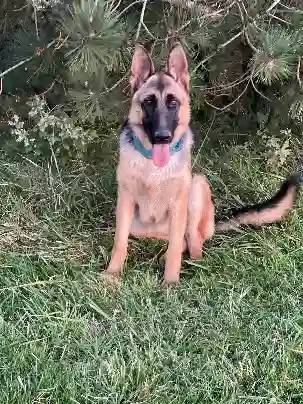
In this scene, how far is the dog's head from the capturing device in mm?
3492

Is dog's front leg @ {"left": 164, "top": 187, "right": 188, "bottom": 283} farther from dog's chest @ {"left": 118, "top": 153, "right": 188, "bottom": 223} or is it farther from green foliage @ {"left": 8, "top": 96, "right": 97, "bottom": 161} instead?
green foliage @ {"left": 8, "top": 96, "right": 97, "bottom": 161}

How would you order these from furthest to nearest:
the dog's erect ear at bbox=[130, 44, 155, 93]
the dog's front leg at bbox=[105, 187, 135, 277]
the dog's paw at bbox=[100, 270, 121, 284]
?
the dog's front leg at bbox=[105, 187, 135, 277], the dog's paw at bbox=[100, 270, 121, 284], the dog's erect ear at bbox=[130, 44, 155, 93]

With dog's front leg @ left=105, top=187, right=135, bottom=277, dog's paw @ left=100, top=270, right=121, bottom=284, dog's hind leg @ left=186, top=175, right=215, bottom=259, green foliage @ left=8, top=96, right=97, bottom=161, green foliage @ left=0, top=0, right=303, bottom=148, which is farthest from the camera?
green foliage @ left=8, top=96, right=97, bottom=161

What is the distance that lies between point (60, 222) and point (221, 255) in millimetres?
1264

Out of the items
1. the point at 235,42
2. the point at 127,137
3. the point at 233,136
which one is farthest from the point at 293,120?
the point at 127,137

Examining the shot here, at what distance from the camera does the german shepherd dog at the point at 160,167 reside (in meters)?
3.53

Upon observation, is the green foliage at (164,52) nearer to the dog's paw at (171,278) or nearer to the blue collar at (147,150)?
the blue collar at (147,150)

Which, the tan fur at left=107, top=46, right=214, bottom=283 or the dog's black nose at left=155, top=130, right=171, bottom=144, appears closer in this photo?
the dog's black nose at left=155, top=130, right=171, bottom=144

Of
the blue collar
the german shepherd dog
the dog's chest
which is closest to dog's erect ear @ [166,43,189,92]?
the german shepherd dog

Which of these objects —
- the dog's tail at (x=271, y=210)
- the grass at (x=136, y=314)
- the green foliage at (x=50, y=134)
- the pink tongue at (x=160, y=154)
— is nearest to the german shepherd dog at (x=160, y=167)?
the pink tongue at (x=160, y=154)

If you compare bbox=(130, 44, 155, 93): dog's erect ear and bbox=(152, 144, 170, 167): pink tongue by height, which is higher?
bbox=(130, 44, 155, 93): dog's erect ear

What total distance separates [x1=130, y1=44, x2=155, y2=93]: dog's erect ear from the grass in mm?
1191

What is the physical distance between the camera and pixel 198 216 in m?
4.01

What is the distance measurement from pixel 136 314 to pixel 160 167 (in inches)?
36.5
